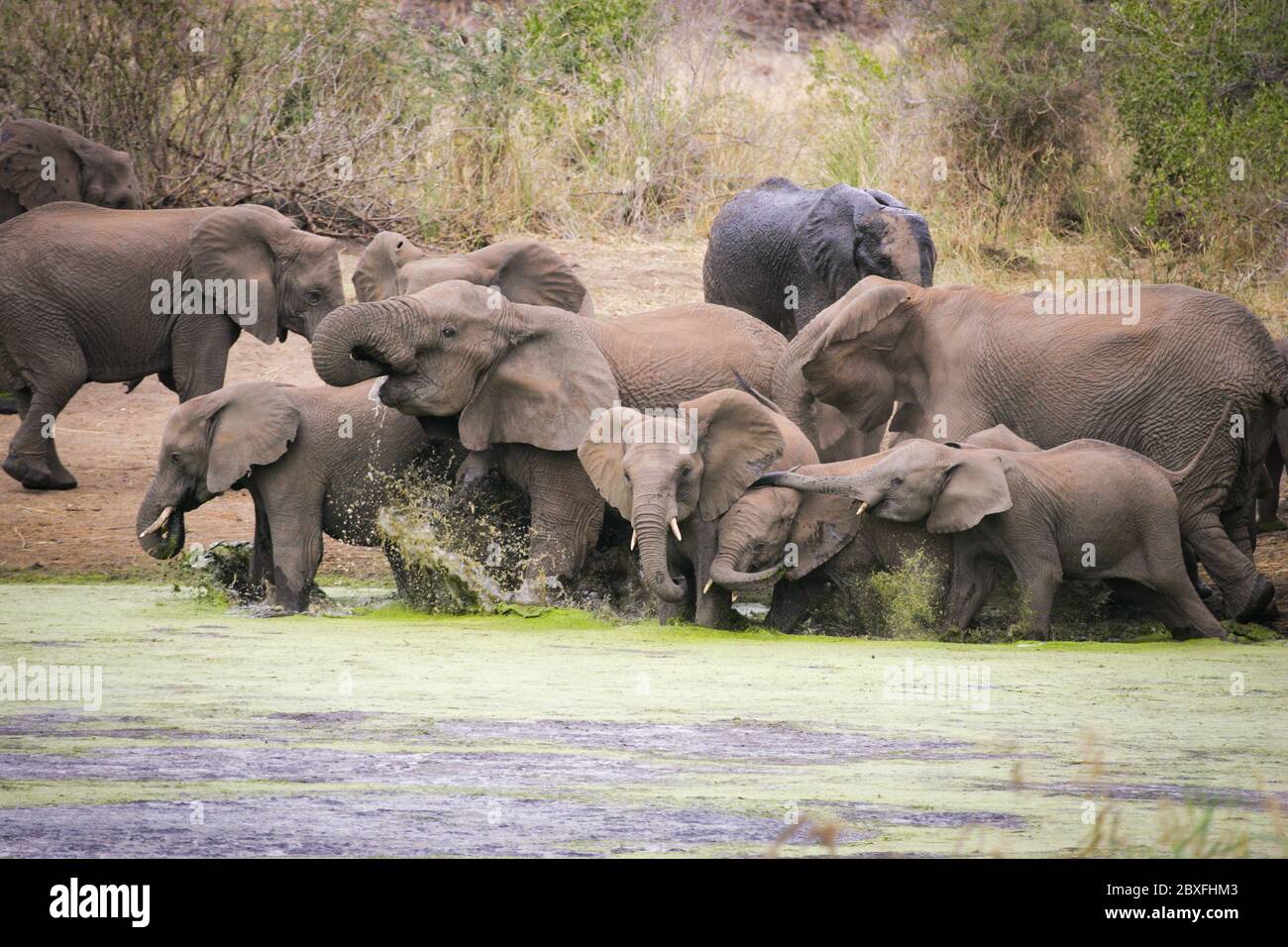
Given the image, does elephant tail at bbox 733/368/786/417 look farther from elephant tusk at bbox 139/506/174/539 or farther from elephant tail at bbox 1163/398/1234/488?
elephant tusk at bbox 139/506/174/539

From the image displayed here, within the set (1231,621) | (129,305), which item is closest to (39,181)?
(129,305)

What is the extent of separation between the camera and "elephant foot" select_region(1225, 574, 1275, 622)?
10922 mm

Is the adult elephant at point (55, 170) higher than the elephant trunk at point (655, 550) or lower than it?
higher

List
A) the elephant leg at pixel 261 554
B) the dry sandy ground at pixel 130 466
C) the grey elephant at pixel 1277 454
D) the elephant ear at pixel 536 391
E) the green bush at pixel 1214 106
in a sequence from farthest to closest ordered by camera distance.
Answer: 1. the green bush at pixel 1214 106
2. the dry sandy ground at pixel 130 466
3. the grey elephant at pixel 1277 454
4. the elephant leg at pixel 261 554
5. the elephant ear at pixel 536 391

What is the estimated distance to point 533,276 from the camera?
42.7 ft

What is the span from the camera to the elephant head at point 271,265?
13.8m

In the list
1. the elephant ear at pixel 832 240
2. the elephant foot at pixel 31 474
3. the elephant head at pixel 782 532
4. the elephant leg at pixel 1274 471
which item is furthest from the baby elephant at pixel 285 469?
the elephant leg at pixel 1274 471

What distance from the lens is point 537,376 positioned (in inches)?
444

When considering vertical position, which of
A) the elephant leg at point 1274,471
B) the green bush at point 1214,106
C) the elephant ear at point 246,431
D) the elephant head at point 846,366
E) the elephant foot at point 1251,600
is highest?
the green bush at point 1214,106

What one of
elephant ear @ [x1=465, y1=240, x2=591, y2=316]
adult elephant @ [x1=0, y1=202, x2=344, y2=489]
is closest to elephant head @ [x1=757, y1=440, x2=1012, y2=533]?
elephant ear @ [x1=465, y1=240, x2=591, y2=316]

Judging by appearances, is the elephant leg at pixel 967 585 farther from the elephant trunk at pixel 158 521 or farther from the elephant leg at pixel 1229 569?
the elephant trunk at pixel 158 521

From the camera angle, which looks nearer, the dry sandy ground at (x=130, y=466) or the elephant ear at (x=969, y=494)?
the elephant ear at (x=969, y=494)

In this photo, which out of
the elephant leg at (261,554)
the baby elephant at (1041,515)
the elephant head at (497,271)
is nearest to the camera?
the baby elephant at (1041,515)

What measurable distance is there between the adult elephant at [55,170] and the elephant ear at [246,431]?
462 cm
